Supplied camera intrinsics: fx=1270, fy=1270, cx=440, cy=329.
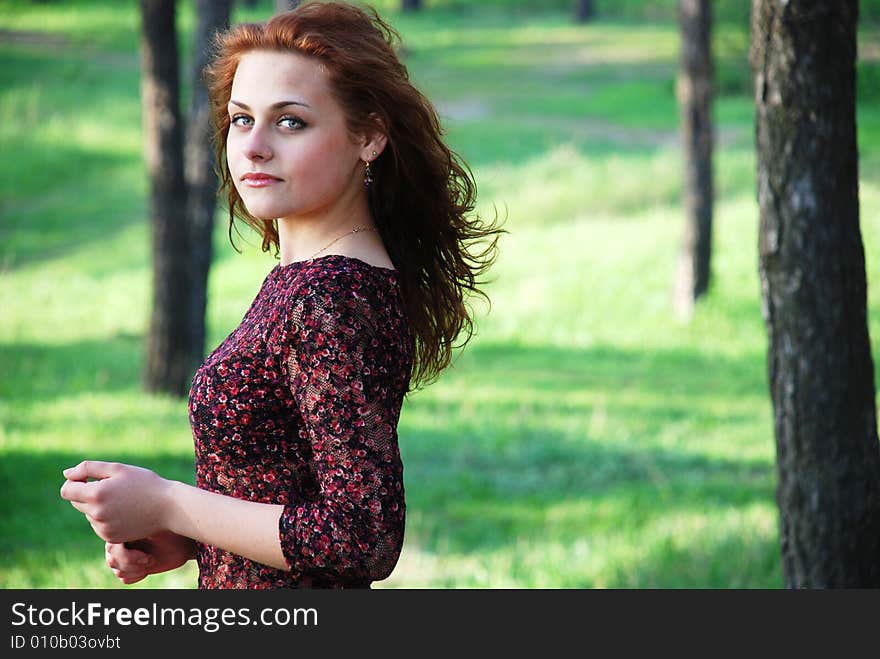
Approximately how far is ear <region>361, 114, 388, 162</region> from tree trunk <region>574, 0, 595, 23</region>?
34.6 m

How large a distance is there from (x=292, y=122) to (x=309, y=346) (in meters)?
0.42

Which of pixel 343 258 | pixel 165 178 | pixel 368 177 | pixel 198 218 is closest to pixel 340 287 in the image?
pixel 343 258

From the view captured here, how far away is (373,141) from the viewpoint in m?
2.33

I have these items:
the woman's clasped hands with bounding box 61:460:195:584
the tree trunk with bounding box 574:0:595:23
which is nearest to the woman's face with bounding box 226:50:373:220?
the woman's clasped hands with bounding box 61:460:195:584

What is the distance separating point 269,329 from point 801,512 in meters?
2.42

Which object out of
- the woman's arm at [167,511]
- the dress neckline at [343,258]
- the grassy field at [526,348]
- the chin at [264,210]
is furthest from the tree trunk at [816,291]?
the woman's arm at [167,511]

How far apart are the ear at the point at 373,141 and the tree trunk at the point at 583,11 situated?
3455 cm

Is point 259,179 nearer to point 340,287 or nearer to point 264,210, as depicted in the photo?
point 264,210

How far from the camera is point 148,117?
9.65m

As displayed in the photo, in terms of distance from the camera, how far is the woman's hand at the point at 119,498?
84.9 inches

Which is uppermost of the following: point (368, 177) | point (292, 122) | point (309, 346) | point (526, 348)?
point (292, 122)

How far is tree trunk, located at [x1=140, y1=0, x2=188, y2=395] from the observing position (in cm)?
949

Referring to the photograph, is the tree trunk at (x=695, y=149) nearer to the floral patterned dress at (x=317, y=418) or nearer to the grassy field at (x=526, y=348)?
the grassy field at (x=526, y=348)

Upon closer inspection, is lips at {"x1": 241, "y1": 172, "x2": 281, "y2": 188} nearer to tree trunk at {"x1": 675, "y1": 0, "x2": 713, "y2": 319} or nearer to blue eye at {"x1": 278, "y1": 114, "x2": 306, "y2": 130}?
blue eye at {"x1": 278, "y1": 114, "x2": 306, "y2": 130}
